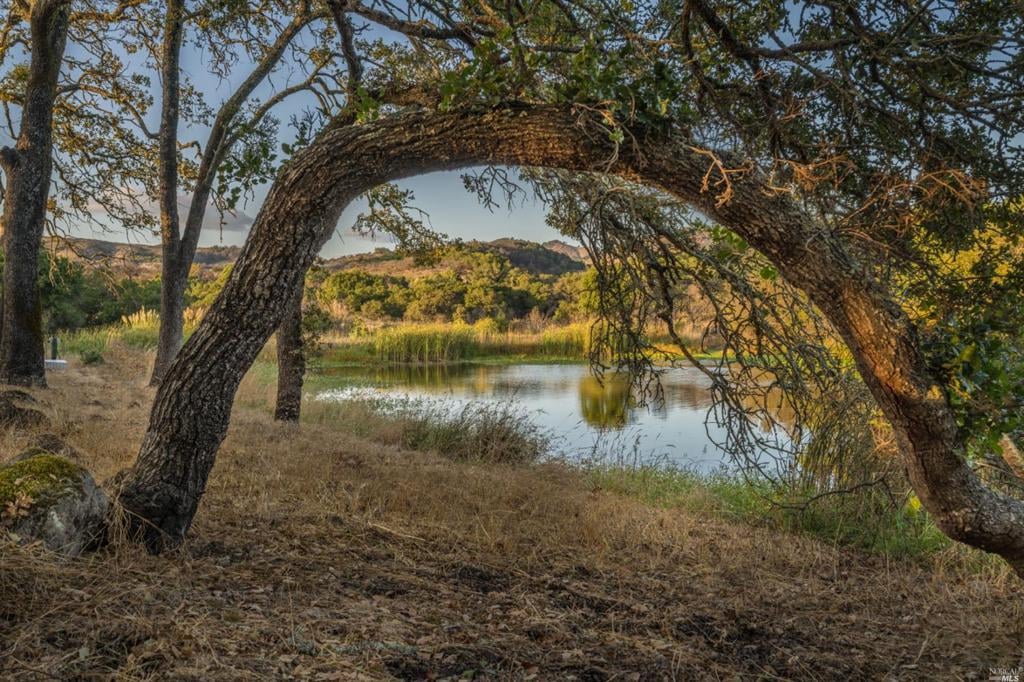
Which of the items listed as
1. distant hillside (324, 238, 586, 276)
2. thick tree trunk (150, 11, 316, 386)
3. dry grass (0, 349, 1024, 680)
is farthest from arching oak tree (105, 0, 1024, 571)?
distant hillside (324, 238, 586, 276)

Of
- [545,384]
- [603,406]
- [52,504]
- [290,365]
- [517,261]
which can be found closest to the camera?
[52,504]

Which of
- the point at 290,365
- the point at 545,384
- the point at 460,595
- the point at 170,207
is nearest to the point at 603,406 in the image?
the point at 545,384

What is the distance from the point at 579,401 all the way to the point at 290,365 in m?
7.92

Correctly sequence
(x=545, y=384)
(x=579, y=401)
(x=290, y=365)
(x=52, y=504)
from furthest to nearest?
(x=545, y=384)
(x=579, y=401)
(x=290, y=365)
(x=52, y=504)

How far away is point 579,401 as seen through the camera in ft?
48.2

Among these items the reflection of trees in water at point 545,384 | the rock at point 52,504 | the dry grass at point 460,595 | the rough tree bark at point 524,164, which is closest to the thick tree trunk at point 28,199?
the dry grass at point 460,595

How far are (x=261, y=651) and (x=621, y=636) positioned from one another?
5.26 feet

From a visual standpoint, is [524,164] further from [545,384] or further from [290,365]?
[545,384]

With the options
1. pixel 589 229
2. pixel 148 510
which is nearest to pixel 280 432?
pixel 148 510

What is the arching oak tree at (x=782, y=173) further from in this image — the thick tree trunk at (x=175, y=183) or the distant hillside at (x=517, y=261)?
the distant hillside at (x=517, y=261)

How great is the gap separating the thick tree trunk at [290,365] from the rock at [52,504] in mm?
4853

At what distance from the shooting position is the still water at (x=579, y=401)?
912 cm

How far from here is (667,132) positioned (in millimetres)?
2990

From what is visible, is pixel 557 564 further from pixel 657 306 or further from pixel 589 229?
pixel 589 229
